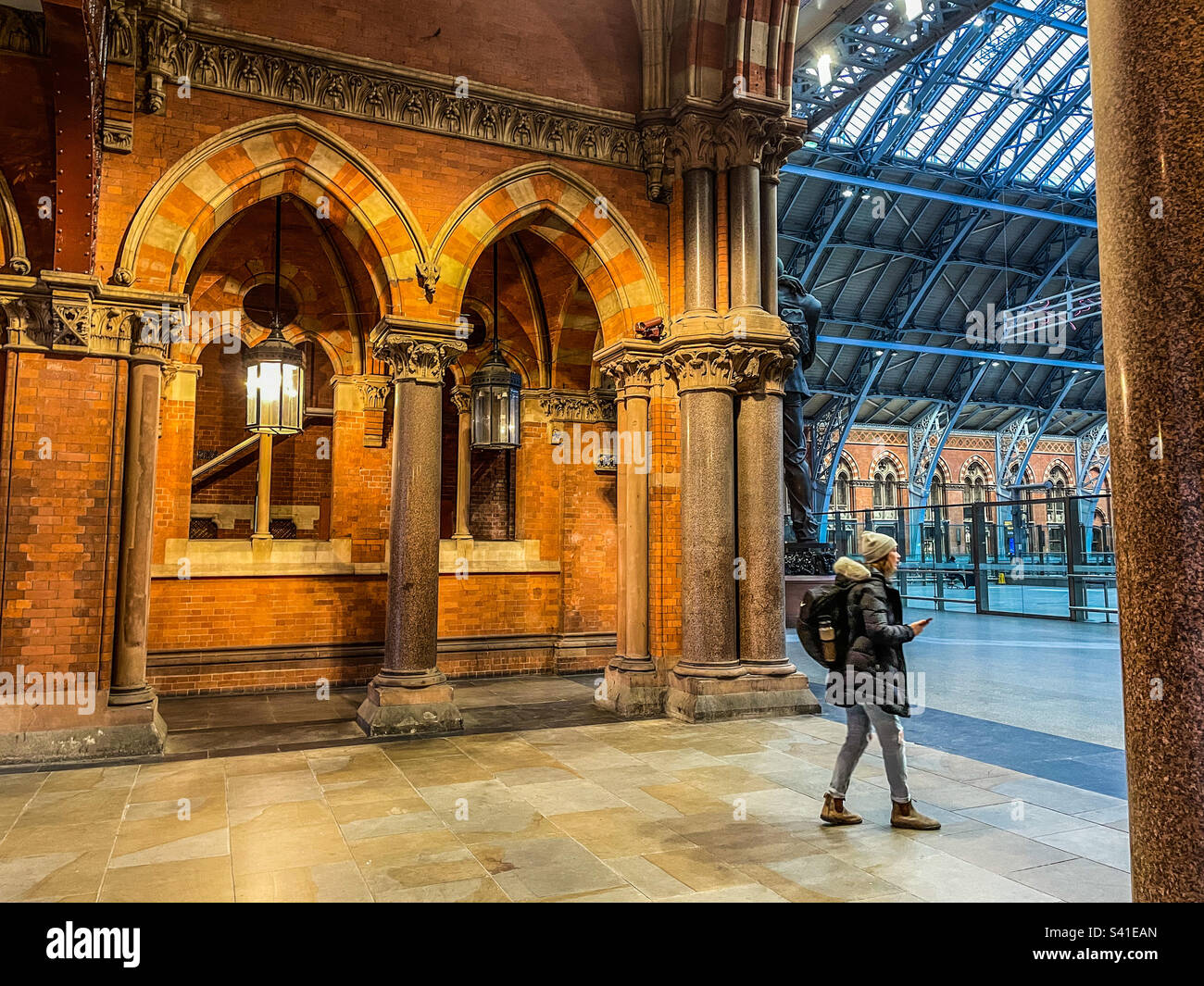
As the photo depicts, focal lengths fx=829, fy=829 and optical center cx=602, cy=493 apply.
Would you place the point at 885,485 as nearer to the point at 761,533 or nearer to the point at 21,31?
the point at 761,533

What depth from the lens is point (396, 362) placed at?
287 inches

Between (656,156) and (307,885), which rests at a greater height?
(656,156)

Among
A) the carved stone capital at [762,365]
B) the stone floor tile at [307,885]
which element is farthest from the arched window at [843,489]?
the stone floor tile at [307,885]

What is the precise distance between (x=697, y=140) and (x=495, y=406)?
3.33 metres

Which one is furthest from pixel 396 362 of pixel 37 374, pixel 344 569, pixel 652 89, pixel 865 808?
pixel 865 808

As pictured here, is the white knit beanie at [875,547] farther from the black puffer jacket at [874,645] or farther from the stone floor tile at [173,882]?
the stone floor tile at [173,882]

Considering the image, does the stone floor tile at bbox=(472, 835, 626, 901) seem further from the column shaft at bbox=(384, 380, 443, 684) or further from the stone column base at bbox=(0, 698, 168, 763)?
the stone column base at bbox=(0, 698, 168, 763)

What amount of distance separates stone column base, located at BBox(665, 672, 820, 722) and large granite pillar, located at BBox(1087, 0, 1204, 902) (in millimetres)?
5663

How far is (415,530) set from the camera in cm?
715

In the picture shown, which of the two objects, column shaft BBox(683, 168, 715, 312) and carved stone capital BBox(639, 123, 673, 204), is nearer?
column shaft BBox(683, 168, 715, 312)

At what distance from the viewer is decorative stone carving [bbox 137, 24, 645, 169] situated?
6621mm

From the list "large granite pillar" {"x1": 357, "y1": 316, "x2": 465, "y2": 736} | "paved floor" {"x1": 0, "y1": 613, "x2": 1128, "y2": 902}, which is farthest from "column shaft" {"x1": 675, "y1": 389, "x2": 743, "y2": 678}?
"large granite pillar" {"x1": 357, "y1": 316, "x2": 465, "y2": 736}

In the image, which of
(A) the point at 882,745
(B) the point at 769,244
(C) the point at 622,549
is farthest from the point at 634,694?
(B) the point at 769,244
